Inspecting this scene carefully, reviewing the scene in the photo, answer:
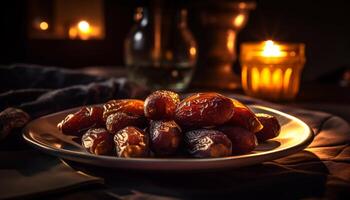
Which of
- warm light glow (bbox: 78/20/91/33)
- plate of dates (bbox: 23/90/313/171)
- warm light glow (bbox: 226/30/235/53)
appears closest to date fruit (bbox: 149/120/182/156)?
plate of dates (bbox: 23/90/313/171)

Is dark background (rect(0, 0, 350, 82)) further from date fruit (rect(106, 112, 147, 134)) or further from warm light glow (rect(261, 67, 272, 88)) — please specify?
date fruit (rect(106, 112, 147, 134))

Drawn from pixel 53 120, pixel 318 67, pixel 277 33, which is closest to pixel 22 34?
pixel 277 33

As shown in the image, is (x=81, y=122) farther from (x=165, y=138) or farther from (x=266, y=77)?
(x=266, y=77)

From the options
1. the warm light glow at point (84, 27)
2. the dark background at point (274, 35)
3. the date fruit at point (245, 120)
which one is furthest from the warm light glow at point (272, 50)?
the warm light glow at point (84, 27)

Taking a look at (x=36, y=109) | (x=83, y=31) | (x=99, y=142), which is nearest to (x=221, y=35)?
(x=36, y=109)

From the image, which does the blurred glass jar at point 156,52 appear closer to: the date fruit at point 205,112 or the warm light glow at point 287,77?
the warm light glow at point 287,77
